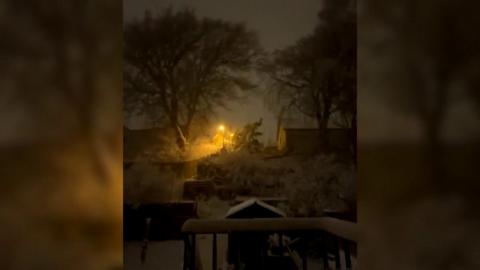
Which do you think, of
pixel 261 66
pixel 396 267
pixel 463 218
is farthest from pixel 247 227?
pixel 463 218

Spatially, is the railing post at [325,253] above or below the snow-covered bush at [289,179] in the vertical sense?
below

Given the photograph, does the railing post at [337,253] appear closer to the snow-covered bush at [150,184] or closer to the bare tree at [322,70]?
the bare tree at [322,70]

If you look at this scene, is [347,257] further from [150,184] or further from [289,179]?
[150,184]

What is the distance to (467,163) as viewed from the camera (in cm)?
46

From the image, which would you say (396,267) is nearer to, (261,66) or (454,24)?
(454,24)

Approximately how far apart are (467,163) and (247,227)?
187 centimetres

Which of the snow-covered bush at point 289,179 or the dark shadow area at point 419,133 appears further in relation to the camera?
the snow-covered bush at point 289,179

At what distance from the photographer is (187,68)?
225 cm

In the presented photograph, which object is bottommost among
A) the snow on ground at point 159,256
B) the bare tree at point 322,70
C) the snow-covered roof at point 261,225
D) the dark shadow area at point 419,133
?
the snow on ground at point 159,256

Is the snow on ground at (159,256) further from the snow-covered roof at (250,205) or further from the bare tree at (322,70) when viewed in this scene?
the bare tree at (322,70)

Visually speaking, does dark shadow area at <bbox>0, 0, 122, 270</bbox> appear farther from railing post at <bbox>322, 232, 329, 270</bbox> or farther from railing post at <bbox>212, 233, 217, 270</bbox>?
railing post at <bbox>322, 232, 329, 270</bbox>

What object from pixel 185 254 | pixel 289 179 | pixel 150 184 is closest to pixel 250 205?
pixel 289 179

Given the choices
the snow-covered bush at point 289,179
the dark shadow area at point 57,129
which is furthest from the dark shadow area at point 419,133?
the snow-covered bush at point 289,179

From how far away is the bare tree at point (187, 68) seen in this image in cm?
224
